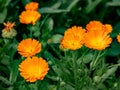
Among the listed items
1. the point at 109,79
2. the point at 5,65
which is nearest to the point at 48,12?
the point at 5,65

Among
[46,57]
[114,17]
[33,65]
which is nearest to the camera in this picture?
[33,65]

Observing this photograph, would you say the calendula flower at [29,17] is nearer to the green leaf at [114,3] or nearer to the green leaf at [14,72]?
the green leaf at [14,72]

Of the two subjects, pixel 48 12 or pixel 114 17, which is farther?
pixel 114 17

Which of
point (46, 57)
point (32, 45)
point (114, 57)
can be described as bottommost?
point (114, 57)

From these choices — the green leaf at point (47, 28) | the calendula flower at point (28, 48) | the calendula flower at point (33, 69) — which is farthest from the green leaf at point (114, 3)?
the calendula flower at point (33, 69)

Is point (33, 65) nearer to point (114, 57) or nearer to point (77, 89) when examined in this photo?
point (77, 89)

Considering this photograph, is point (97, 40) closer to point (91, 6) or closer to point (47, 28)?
point (47, 28)

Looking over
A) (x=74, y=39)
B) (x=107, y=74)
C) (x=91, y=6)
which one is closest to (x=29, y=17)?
(x=74, y=39)
